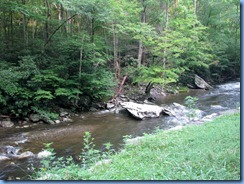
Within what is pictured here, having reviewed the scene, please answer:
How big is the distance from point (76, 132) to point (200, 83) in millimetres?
11152

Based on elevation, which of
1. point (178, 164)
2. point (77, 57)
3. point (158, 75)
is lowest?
point (178, 164)

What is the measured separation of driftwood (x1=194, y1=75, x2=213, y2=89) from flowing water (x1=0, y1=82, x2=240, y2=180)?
557cm

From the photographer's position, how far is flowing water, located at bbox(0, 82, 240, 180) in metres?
5.22

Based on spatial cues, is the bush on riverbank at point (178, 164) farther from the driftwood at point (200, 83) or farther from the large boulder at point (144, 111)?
the driftwood at point (200, 83)

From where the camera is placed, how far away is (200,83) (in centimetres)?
1620

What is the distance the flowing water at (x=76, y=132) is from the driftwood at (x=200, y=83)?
557 centimetres

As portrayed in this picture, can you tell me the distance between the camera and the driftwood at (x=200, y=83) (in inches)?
624

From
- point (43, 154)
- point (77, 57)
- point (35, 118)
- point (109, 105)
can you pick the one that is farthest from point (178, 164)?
point (77, 57)

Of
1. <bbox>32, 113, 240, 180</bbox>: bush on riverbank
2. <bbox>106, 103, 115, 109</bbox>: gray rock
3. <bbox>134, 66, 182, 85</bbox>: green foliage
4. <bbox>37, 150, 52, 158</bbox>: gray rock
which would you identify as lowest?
<bbox>37, 150, 52, 158</bbox>: gray rock

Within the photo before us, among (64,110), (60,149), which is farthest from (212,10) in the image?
(60,149)

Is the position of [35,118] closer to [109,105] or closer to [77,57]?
[77,57]

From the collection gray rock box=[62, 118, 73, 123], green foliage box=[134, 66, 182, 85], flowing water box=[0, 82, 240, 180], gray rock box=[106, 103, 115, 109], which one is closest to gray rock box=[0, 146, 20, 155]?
flowing water box=[0, 82, 240, 180]

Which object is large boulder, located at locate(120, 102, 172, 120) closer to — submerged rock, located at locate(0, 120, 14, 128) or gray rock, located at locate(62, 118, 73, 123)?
gray rock, located at locate(62, 118, 73, 123)

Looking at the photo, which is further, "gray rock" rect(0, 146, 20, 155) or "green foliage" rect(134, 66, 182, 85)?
"green foliage" rect(134, 66, 182, 85)
